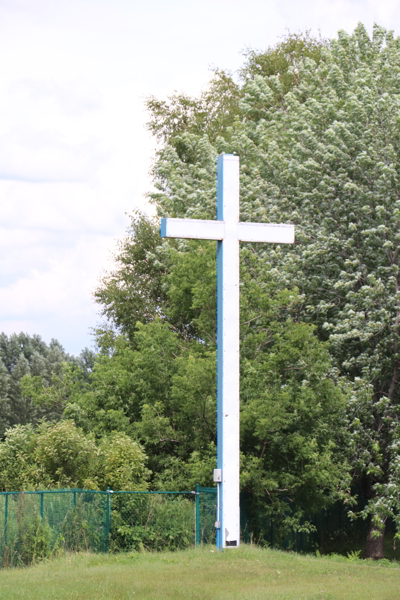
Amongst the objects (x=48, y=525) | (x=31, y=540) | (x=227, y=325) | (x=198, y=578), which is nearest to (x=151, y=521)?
(x=48, y=525)

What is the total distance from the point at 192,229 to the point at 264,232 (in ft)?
5.35

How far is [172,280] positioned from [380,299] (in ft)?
21.8

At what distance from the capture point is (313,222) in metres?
26.7

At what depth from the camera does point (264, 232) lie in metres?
16.7

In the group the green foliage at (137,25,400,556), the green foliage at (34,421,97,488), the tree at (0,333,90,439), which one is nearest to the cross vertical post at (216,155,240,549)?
the green foliage at (34,421,97,488)

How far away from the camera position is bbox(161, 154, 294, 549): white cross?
616 inches

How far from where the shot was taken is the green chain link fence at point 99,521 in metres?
16.8

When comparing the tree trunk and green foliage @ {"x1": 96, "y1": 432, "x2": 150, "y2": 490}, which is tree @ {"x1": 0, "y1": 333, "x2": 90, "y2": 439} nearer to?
the tree trunk

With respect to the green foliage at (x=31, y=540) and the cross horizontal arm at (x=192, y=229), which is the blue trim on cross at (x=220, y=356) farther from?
the green foliage at (x=31, y=540)

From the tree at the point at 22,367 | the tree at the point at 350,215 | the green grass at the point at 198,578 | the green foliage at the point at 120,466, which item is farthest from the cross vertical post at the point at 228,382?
the tree at the point at 22,367

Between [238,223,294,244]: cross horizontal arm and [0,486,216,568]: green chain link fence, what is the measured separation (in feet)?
20.8

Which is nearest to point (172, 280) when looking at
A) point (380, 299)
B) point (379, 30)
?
point (380, 299)

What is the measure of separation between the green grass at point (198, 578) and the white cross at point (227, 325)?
86 cm

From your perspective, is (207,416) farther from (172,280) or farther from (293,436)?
(172,280)
